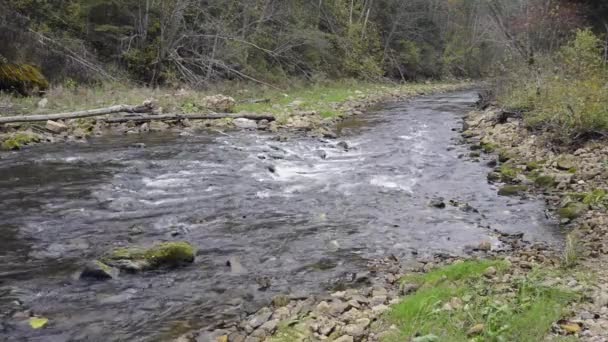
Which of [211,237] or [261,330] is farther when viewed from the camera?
[211,237]

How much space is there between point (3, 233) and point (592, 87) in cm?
1057

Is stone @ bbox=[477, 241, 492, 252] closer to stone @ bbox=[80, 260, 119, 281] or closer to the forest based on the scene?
stone @ bbox=[80, 260, 119, 281]

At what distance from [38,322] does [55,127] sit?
30.5 ft

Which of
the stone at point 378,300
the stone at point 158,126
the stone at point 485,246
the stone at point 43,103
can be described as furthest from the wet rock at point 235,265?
the stone at point 43,103

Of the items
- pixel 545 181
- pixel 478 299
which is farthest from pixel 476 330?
pixel 545 181

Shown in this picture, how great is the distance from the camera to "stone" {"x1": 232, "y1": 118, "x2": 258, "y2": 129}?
1548 cm

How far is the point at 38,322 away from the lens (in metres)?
4.71

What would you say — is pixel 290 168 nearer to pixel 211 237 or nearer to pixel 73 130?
pixel 211 237

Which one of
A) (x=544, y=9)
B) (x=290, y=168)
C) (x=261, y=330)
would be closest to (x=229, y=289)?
(x=261, y=330)

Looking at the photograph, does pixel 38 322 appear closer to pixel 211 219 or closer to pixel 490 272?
pixel 211 219

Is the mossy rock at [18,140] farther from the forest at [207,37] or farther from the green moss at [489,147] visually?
the green moss at [489,147]

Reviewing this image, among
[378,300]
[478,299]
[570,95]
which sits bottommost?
[378,300]

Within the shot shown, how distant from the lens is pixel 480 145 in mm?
13406

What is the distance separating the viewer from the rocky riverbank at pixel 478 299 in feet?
13.2
